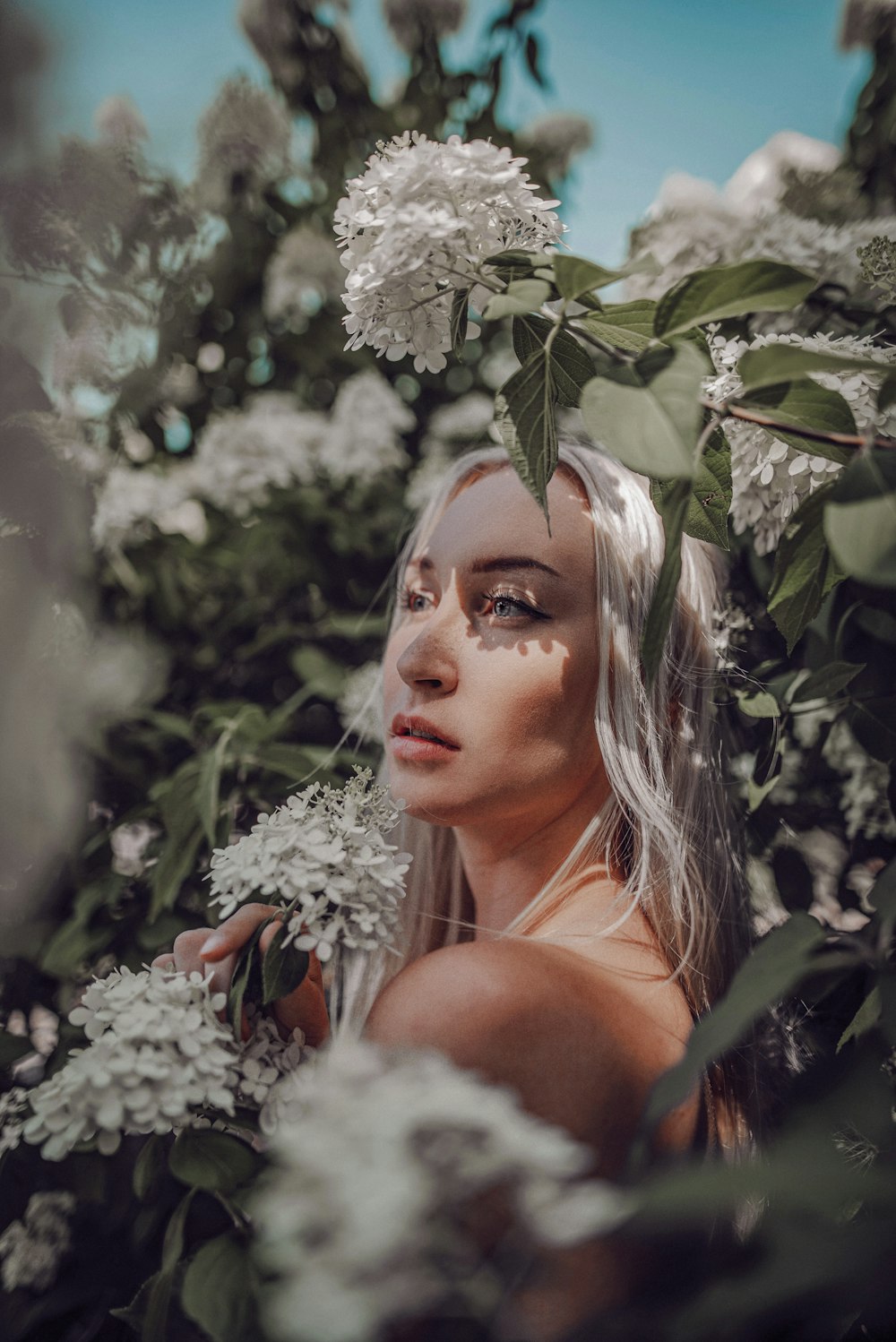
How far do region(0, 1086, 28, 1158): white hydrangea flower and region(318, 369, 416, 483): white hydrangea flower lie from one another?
105 cm

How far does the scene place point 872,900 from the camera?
0.43 metres

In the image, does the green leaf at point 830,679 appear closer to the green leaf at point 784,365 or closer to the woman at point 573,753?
the woman at point 573,753

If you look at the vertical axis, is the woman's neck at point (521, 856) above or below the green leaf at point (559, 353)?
below

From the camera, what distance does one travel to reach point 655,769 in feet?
2.27

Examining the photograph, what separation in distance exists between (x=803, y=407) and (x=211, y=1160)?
1.76ft

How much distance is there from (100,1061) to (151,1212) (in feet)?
1.26

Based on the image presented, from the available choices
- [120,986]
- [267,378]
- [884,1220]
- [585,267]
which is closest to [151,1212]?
[120,986]

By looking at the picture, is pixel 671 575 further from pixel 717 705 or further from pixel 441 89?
pixel 441 89

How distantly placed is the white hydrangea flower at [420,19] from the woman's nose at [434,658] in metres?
1.13

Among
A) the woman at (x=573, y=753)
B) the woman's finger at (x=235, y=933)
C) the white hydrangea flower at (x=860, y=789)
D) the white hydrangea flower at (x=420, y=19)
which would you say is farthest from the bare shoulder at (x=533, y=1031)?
the white hydrangea flower at (x=420, y=19)

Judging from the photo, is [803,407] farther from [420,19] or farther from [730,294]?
[420,19]

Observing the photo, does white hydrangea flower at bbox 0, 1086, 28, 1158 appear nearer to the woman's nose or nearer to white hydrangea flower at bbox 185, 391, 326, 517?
the woman's nose

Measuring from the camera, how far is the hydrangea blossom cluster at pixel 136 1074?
1.47 ft

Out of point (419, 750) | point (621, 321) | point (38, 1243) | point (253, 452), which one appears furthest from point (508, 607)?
point (253, 452)
